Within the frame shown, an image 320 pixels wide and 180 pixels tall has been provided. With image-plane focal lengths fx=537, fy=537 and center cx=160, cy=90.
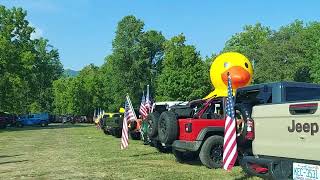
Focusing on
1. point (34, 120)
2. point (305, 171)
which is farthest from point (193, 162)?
point (34, 120)

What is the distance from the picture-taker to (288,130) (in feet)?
25.1

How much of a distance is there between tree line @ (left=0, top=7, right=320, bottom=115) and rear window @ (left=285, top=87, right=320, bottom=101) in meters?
41.8

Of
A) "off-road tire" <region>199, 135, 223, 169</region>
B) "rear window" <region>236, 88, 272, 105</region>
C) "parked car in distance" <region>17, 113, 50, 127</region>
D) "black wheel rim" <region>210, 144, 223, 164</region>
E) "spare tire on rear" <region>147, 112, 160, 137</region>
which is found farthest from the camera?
"parked car in distance" <region>17, 113, 50, 127</region>

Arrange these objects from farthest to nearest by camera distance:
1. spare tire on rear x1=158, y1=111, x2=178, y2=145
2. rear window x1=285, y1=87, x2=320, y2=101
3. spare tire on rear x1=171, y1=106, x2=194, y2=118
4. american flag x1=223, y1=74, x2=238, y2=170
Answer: spare tire on rear x1=171, y1=106, x2=194, y2=118 → spare tire on rear x1=158, y1=111, x2=178, y2=145 → american flag x1=223, y1=74, x2=238, y2=170 → rear window x1=285, y1=87, x2=320, y2=101

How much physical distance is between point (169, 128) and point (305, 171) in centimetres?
743

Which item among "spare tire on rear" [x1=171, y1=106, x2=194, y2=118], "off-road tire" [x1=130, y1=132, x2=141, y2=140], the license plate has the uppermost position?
"spare tire on rear" [x1=171, y1=106, x2=194, y2=118]

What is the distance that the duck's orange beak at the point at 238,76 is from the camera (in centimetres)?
2033

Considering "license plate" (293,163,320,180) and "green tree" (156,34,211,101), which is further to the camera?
"green tree" (156,34,211,101)

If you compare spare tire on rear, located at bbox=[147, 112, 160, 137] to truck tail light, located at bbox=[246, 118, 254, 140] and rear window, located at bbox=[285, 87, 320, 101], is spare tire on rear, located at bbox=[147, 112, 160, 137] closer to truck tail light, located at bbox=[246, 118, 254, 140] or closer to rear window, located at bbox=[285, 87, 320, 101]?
rear window, located at bbox=[285, 87, 320, 101]

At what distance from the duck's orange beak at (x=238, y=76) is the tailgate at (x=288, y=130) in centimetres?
1179

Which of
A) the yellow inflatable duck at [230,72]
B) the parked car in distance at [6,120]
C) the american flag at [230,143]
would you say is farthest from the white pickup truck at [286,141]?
the parked car in distance at [6,120]

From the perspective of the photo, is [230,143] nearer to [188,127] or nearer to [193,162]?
[188,127]

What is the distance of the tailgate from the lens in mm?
7145

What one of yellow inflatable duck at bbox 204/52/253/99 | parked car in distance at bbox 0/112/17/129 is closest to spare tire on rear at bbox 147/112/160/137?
yellow inflatable duck at bbox 204/52/253/99
